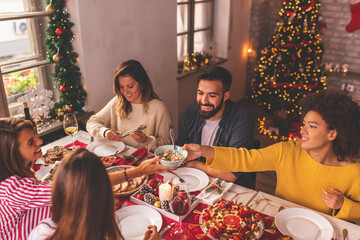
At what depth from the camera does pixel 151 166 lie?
5.77ft

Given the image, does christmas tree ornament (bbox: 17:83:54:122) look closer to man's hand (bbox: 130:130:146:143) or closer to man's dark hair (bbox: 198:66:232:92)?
man's hand (bbox: 130:130:146:143)

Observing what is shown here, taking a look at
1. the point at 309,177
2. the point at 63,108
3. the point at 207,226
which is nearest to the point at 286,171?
the point at 309,177

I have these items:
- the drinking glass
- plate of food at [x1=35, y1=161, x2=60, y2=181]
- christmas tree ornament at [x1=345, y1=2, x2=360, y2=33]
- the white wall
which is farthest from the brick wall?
plate of food at [x1=35, y1=161, x2=60, y2=181]

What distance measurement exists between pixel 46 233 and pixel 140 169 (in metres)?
0.63

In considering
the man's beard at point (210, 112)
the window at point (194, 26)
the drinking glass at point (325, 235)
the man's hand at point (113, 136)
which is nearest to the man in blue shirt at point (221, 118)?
the man's beard at point (210, 112)

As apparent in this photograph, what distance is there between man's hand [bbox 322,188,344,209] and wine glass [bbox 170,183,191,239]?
72 cm

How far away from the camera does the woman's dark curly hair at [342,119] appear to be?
5.31 feet

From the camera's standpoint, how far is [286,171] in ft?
6.07

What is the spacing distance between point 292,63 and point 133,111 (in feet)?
7.77

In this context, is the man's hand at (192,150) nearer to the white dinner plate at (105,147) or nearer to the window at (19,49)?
the white dinner plate at (105,147)

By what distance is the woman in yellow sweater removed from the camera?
162cm

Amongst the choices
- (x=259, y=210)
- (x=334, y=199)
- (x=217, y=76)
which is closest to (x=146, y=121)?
(x=217, y=76)

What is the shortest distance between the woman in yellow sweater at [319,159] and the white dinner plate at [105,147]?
61cm

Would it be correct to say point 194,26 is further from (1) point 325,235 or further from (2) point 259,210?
(1) point 325,235
